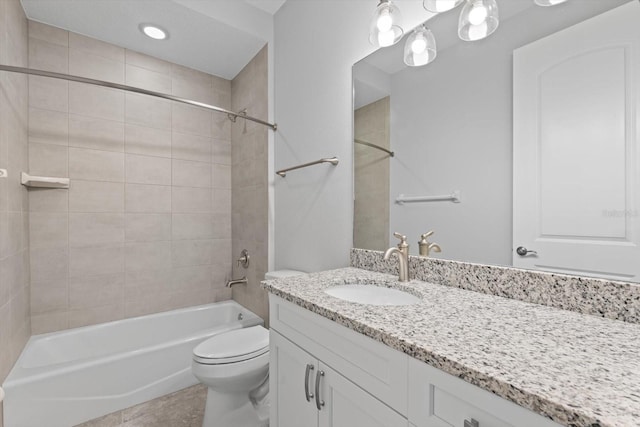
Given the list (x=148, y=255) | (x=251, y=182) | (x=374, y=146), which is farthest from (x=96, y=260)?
(x=374, y=146)

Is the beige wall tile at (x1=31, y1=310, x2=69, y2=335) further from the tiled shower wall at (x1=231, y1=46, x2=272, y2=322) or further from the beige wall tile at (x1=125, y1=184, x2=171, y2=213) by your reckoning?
the tiled shower wall at (x1=231, y1=46, x2=272, y2=322)

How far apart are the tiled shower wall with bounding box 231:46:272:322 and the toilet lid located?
41cm

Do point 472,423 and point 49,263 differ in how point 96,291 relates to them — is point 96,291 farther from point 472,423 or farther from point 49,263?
point 472,423

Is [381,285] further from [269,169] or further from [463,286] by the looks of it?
[269,169]

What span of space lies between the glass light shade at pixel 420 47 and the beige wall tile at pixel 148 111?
202cm

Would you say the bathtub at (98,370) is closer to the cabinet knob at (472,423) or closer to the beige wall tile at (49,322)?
the beige wall tile at (49,322)

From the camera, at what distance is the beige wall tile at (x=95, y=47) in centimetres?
202

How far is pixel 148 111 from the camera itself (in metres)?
2.29

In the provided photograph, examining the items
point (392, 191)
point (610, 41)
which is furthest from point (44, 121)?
point (610, 41)

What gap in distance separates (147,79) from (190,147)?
0.60 metres

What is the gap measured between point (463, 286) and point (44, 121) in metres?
2.68

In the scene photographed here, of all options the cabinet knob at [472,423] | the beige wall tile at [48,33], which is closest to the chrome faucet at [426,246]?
the cabinet knob at [472,423]

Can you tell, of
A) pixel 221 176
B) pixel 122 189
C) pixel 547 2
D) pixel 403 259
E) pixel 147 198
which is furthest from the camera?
pixel 221 176

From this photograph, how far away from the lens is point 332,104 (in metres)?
1.63
